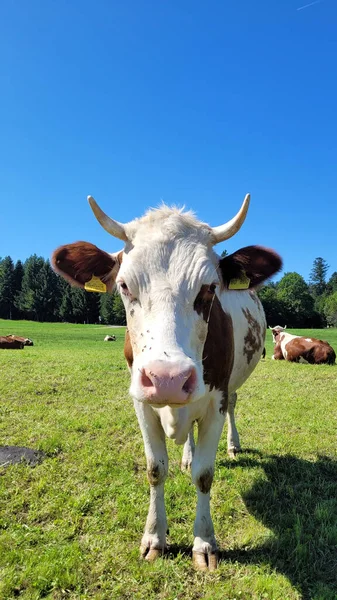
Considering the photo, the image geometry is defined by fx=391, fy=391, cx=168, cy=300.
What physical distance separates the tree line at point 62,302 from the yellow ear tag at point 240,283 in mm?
70274

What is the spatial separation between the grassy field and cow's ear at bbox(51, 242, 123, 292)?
2235 mm

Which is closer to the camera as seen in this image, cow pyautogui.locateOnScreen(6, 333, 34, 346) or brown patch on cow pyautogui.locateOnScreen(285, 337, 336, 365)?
brown patch on cow pyautogui.locateOnScreen(285, 337, 336, 365)

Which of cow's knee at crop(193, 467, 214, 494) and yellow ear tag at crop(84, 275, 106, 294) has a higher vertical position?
yellow ear tag at crop(84, 275, 106, 294)

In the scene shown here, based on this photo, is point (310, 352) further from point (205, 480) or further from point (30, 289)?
point (30, 289)

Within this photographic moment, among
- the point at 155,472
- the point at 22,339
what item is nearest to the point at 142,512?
the point at 155,472

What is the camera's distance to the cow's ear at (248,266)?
350cm

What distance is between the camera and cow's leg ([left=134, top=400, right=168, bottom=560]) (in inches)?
132

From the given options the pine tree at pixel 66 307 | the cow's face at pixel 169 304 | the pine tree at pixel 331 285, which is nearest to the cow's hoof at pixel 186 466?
the cow's face at pixel 169 304

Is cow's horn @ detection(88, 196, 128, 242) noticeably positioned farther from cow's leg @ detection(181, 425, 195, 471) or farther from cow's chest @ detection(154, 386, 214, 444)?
cow's leg @ detection(181, 425, 195, 471)

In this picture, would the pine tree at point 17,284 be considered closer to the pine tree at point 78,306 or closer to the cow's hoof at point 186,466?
the pine tree at point 78,306

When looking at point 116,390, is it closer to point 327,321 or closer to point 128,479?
point 128,479

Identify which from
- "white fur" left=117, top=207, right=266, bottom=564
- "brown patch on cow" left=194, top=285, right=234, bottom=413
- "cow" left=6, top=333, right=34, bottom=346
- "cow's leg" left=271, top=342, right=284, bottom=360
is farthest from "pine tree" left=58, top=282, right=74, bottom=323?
"white fur" left=117, top=207, right=266, bottom=564

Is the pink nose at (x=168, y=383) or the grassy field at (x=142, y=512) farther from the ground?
the pink nose at (x=168, y=383)

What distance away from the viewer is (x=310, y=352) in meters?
15.6
